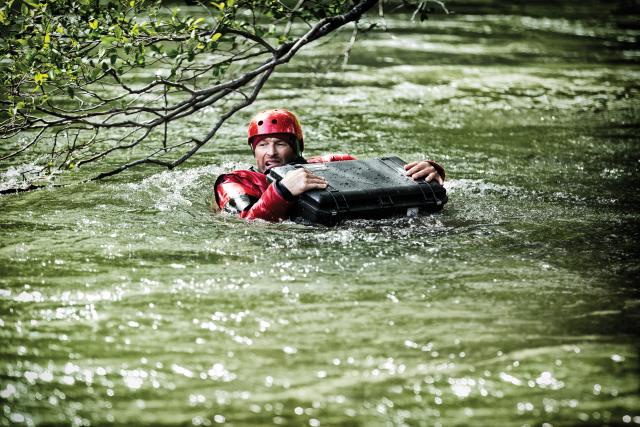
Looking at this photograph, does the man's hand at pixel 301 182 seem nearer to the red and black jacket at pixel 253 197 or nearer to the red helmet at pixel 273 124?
the red and black jacket at pixel 253 197

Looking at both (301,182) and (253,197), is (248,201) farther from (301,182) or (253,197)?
(301,182)

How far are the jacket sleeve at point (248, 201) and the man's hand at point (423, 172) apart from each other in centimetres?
107

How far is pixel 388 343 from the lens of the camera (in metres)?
4.94

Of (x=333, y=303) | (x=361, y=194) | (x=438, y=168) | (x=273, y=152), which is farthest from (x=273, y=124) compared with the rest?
(x=333, y=303)

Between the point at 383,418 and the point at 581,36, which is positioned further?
the point at 581,36

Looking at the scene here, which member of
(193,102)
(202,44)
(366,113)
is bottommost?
(366,113)

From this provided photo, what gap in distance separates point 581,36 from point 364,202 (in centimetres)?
1508

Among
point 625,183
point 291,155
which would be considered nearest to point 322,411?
point 291,155

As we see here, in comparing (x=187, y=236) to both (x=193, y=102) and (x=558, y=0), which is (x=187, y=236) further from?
(x=558, y=0)

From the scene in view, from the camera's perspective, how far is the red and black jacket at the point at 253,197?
695cm

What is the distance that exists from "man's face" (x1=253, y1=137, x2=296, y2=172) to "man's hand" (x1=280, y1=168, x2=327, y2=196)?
1.05 m

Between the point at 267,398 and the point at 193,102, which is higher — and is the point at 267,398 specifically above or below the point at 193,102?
below

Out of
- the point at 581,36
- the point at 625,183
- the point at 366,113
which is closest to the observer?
the point at 625,183

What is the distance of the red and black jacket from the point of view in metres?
6.95
